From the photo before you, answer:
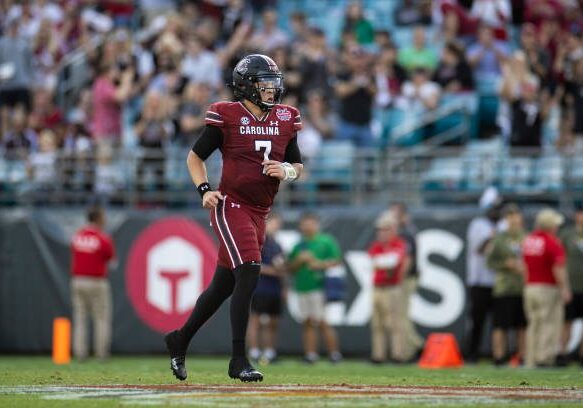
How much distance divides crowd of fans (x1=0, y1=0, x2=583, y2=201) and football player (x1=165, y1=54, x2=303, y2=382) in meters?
9.08

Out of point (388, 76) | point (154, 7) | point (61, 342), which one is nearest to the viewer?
point (61, 342)

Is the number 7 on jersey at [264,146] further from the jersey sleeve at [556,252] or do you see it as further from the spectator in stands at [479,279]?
the spectator in stands at [479,279]

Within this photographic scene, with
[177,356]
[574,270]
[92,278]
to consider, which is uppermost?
[177,356]

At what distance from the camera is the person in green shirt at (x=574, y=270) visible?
54.9 ft

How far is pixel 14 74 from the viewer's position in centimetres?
2089

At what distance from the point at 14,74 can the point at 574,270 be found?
9.50m

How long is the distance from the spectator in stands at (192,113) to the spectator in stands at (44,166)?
186 cm

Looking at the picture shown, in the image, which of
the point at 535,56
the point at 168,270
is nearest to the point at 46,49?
the point at 168,270

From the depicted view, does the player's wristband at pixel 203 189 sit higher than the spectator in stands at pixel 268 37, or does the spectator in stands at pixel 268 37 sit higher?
the spectator in stands at pixel 268 37

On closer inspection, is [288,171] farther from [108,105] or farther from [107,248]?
[108,105]

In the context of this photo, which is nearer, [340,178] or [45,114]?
[340,178]

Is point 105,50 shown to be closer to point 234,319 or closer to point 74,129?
point 74,129

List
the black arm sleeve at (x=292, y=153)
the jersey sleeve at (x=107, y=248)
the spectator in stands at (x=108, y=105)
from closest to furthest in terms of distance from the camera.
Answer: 1. the black arm sleeve at (x=292, y=153)
2. the jersey sleeve at (x=107, y=248)
3. the spectator in stands at (x=108, y=105)

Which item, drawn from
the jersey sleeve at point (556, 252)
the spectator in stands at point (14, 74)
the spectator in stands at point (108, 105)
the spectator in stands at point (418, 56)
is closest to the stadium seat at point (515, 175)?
the jersey sleeve at point (556, 252)
